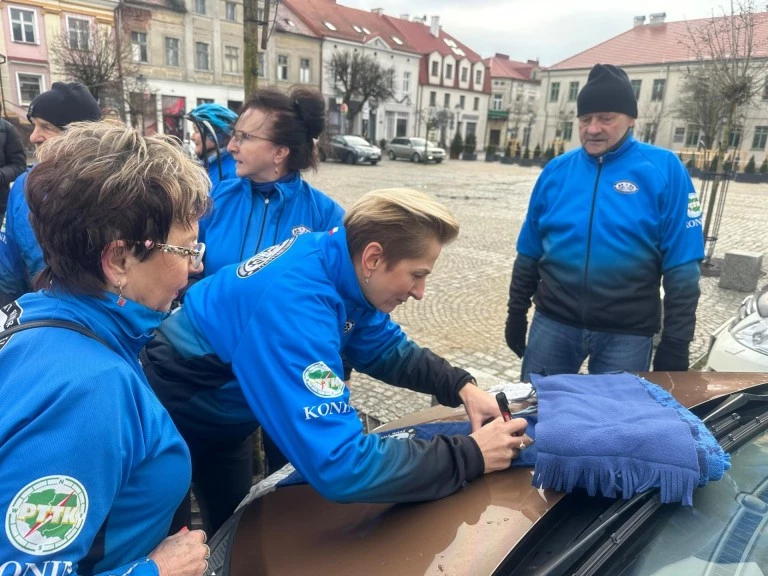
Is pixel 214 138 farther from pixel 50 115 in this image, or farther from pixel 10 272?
pixel 10 272

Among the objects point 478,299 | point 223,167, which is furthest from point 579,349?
point 478,299

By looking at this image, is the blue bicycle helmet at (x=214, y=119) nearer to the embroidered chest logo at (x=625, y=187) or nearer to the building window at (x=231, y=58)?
the embroidered chest logo at (x=625, y=187)

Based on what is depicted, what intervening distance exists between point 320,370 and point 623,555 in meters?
0.77

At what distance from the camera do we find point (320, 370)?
1.38 meters

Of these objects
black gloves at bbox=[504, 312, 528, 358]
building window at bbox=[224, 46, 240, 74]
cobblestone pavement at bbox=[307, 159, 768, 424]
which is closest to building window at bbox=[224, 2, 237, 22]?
building window at bbox=[224, 46, 240, 74]

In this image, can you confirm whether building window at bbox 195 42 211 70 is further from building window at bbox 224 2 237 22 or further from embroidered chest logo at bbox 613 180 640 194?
embroidered chest logo at bbox 613 180 640 194

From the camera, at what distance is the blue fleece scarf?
1.30 m

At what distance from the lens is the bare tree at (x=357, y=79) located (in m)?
38.2

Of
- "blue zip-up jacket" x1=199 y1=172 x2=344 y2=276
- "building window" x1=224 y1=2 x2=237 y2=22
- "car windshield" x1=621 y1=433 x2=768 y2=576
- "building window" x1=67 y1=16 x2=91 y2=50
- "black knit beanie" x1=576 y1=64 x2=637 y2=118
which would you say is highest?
"building window" x1=224 y1=2 x2=237 y2=22

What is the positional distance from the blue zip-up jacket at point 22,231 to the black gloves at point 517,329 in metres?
2.42

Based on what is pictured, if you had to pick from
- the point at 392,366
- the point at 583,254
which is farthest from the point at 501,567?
the point at 583,254

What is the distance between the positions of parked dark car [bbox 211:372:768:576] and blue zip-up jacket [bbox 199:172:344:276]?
130cm

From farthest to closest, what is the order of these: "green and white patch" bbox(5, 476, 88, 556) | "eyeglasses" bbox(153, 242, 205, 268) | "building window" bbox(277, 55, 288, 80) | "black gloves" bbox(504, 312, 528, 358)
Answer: "building window" bbox(277, 55, 288, 80) → "black gloves" bbox(504, 312, 528, 358) → "eyeglasses" bbox(153, 242, 205, 268) → "green and white patch" bbox(5, 476, 88, 556)

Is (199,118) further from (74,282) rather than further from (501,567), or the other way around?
(501,567)
